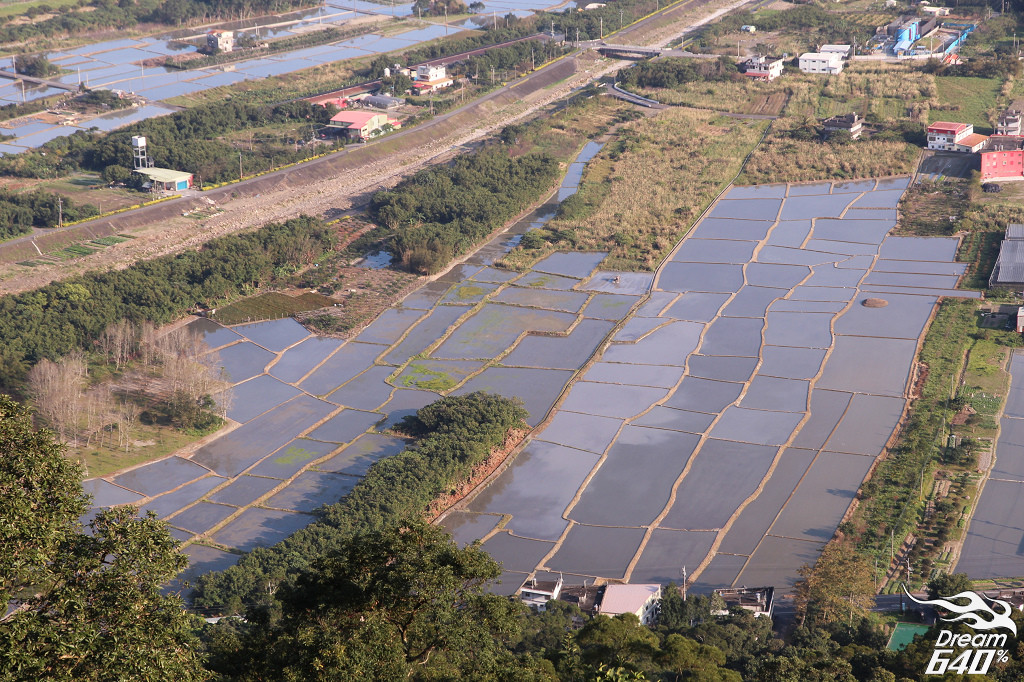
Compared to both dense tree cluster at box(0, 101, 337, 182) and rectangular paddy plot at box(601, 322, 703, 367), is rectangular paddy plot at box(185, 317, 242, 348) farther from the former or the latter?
dense tree cluster at box(0, 101, 337, 182)

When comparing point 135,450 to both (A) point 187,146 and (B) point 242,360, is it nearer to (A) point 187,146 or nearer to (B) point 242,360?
(B) point 242,360

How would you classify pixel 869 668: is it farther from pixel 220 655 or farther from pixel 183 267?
pixel 183 267

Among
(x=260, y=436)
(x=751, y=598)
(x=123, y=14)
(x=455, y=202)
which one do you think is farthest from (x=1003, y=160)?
(x=123, y=14)

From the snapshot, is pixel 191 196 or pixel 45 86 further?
pixel 45 86

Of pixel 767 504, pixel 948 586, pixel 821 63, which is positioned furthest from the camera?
pixel 821 63

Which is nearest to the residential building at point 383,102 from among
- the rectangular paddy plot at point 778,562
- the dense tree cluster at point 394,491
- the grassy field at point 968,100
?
the grassy field at point 968,100

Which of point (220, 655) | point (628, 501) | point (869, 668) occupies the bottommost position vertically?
point (628, 501)

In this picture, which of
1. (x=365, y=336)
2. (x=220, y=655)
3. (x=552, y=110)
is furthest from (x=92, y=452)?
(x=552, y=110)
